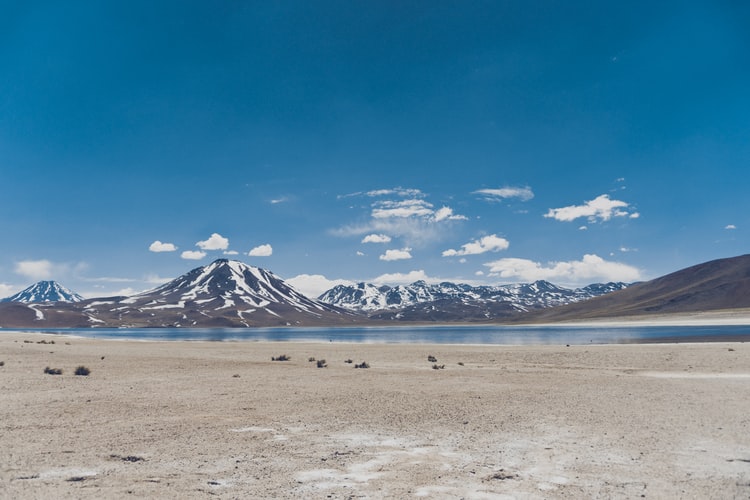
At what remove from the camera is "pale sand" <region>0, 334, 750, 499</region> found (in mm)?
7844

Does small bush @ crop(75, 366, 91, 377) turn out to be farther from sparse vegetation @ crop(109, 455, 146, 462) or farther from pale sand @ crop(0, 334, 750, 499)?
sparse vegetation @ crop(109, 455, 146, 462)

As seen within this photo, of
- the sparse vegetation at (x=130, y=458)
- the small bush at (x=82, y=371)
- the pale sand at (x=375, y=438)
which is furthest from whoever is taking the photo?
the small bush at (x=82, y=371)

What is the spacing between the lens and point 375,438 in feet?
36.9

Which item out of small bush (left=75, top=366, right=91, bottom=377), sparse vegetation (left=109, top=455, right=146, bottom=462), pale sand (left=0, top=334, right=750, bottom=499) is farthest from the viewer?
small bush (left=75, top=366, right=91, bottom=377)

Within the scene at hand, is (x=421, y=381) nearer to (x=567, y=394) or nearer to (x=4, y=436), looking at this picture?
(x=567, y=394)

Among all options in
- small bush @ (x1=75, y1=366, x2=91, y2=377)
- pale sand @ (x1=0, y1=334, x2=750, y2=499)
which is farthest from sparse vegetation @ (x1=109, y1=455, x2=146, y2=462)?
small bush @ (x1=75, y1=366, x2=91, y2=377)

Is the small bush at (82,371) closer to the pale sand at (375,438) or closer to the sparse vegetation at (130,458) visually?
the pale sand at (375,438)

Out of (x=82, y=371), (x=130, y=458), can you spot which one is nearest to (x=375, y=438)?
(x=130, y=458)

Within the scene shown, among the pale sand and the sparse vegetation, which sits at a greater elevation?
the sparse vegetation

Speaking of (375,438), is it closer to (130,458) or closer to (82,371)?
(130,458)

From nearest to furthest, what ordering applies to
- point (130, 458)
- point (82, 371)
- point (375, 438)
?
point (130, 458), point (375, 438), point (82, 371)

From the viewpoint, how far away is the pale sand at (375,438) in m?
7.84

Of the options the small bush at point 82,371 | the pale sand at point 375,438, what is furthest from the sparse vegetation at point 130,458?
the small bush at point 82,371

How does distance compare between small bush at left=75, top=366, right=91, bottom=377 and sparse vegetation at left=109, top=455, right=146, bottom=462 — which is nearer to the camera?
sparse vegetation at left=109, top=455, right=146, bottom=462
